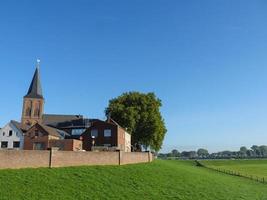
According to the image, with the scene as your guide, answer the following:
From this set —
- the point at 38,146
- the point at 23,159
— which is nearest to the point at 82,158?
the point at 23,159

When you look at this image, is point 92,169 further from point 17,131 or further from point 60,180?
point 17,131

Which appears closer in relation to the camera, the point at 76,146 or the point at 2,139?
the point at 76,146

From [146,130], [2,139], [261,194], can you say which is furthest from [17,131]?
[261,194]

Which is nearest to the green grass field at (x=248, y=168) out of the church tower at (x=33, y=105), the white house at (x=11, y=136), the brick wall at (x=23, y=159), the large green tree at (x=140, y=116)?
the large green tree at (x=140, y=116)

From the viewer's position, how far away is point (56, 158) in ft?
118

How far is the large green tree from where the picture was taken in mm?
66125

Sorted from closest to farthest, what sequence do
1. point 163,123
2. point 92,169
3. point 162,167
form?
point 92,169 → point 162,167 → point 163,123

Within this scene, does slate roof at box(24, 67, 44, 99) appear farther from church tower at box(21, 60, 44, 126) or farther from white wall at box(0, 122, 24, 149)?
white wall at box(0, 122, 24, 149)

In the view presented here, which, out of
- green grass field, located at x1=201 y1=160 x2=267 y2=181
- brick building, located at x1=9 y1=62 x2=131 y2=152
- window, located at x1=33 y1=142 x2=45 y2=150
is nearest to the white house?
brick building, located at x1=9 y1=62 x2=131 y2=152

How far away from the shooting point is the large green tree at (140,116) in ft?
217

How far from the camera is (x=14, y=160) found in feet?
109

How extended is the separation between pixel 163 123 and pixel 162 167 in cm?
2826

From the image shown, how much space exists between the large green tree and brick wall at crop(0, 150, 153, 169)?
73.3 feet

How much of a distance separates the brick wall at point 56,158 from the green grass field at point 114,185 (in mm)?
988
